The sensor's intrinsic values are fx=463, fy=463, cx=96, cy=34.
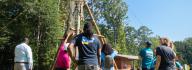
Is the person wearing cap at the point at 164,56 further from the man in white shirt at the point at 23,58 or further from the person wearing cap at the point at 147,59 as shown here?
the man in white shirt at the point at 23,58

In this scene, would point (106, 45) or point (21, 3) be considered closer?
point (106, 45)

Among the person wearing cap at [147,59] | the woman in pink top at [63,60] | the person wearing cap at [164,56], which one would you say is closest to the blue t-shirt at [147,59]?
the person wearing cap at [147,59]

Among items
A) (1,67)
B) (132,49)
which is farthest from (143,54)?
(132,49)

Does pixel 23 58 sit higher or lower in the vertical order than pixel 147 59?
higher

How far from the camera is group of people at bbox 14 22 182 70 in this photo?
9.09m

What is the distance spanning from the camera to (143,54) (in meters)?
15.2

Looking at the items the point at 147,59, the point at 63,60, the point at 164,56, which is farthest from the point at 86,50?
the point at 147,59

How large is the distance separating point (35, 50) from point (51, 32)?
185 cm

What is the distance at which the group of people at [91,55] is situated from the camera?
9.09 metres

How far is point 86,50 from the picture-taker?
29.8ft

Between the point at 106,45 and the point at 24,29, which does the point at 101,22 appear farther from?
the point at 106,45

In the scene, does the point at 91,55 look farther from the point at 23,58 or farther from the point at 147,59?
the point at 147,59

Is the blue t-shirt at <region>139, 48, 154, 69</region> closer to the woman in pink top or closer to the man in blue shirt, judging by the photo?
the woman in pink top

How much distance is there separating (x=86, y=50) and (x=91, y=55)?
140 mm
